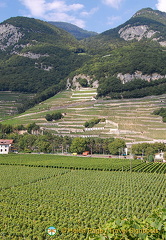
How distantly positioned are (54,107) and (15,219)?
14224 centimetres

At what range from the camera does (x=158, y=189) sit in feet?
151

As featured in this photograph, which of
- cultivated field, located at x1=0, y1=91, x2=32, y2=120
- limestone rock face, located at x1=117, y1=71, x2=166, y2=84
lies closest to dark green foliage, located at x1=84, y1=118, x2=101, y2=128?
cultivated field, located at x1=0, y1=91, x2=32, y2=120

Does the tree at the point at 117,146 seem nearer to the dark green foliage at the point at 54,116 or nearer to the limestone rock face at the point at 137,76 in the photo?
the dark green foliage at the point at 54,116

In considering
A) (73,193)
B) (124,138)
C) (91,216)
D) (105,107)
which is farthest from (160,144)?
(91,216)

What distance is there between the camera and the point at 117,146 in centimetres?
10838

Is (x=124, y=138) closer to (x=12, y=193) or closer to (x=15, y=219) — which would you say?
(x=12, y=193)

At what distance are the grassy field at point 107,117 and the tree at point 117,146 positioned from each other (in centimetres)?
747

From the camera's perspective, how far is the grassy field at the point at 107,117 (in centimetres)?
12265

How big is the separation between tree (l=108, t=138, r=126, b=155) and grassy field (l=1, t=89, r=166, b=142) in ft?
24.5

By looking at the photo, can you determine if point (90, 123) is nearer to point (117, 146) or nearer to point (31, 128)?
point (31, 128)

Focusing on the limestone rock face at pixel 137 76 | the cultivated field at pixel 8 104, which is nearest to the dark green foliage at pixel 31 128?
the cultivated field at pixel 8 104

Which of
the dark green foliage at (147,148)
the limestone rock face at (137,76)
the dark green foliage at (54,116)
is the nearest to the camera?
the dark green foliage at (147,148)

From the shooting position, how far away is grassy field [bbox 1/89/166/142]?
122650 mm

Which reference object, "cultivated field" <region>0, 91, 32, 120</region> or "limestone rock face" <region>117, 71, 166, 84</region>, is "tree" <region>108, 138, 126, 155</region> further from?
"limestone rock face" <region>117, 71, 166, 84</region>
